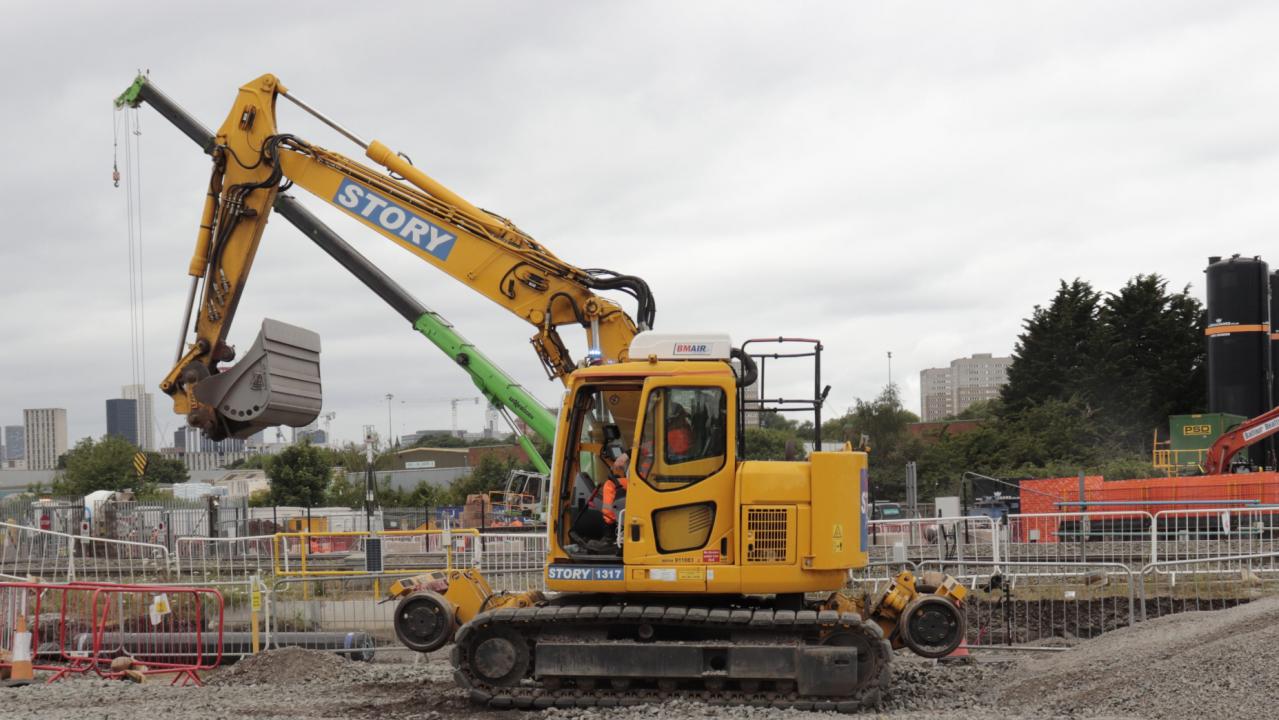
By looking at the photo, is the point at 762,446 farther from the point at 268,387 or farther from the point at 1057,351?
the point at 1057,351

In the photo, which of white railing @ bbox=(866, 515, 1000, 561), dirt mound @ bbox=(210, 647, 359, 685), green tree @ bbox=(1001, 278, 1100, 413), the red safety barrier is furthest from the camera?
green tree @ bbox=(1001, 278, 1100, 413)

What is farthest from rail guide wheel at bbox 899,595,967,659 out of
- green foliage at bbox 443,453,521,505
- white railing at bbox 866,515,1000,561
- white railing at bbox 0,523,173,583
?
green foliage at bbox 443,453,521,505

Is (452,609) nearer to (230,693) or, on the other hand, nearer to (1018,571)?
(230,693)

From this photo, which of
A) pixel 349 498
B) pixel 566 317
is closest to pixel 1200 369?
pixel 349 498

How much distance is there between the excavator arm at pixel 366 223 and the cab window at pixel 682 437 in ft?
9.68

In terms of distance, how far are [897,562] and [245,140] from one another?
365 inches

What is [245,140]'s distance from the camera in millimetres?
14516

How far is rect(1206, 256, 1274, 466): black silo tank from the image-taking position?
4178 cm

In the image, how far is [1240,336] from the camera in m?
42.3

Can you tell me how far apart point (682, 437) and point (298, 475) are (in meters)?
51.4

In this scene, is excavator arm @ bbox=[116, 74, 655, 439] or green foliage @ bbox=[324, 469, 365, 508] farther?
green foliage @ bbox=[324, 469, 365, 508]

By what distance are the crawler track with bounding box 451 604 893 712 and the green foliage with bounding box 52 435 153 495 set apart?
53.4m

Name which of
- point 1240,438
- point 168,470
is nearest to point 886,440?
point 1240,438

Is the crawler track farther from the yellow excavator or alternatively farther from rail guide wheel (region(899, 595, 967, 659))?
rail guide wheel (region(899, 595, 967, 659))
